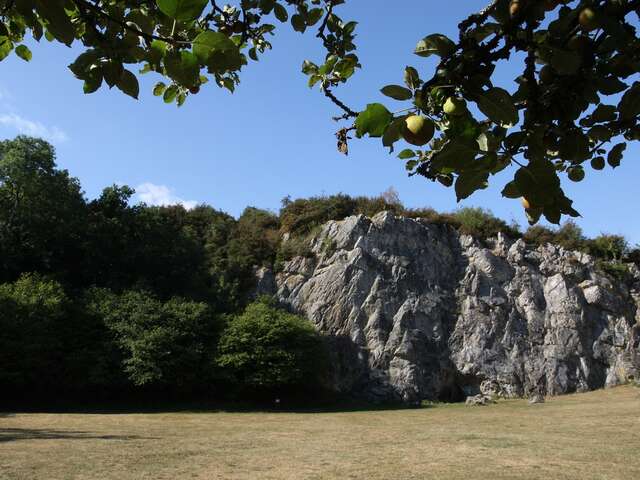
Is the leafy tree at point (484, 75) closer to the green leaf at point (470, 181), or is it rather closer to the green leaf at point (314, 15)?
the green leaf at point (470, 181)

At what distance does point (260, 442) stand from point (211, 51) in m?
9.52

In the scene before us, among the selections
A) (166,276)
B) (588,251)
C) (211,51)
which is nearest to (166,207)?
(166,276)

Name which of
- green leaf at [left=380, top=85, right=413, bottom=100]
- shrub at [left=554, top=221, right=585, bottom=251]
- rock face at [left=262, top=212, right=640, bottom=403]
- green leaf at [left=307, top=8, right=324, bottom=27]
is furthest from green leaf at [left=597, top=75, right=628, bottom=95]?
shrub at [left=554, top=221, right=585, bottom=251]

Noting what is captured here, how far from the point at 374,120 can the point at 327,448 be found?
8.49 m

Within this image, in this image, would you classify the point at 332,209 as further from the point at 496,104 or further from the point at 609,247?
the point at 496,104

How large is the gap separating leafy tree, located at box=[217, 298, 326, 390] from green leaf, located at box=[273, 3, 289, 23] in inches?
687

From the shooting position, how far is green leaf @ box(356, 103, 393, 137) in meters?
0.85

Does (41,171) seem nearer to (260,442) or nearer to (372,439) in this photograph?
(260,442)

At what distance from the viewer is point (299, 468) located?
21.5ft

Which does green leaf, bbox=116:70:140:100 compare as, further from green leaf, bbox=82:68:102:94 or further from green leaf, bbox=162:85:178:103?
green leaf, bbox=162:85:178:103

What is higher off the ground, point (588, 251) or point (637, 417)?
point (588, 251)

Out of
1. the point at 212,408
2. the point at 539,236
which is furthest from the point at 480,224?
the point at 212,408

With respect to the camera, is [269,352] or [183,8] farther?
[269,352]

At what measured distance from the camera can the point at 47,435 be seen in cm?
946
